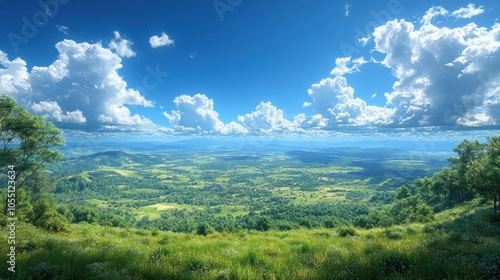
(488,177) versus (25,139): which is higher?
(25,139)

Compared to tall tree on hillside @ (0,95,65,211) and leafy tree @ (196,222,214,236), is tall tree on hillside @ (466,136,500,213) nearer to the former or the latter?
leafy tree @ (196,222,214,236)

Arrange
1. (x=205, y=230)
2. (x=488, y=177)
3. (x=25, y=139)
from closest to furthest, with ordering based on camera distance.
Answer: (x=488, y=177) → (x=205, y=230) → (x=25, y=139)

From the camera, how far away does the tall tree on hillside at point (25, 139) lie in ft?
94.3

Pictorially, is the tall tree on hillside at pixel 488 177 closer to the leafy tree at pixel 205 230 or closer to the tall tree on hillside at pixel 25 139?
the leafy tree at pixel 205 230

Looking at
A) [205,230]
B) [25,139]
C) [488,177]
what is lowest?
[205,230]

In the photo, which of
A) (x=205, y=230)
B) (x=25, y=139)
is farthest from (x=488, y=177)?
(x=25, y=139)

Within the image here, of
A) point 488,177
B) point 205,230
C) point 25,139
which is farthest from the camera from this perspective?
point 25,139

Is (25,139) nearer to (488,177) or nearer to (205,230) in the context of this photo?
(205,230)

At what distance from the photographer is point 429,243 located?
29.9 ft

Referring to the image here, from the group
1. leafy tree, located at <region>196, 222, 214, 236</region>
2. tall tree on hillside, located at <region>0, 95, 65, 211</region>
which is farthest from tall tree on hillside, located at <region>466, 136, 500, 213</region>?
tall tree on hillside, located at <region>0, 95, 65, 211</region>

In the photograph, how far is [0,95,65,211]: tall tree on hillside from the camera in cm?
2875

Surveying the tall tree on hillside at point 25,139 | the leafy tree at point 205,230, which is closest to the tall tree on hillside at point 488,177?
the leafy tree at point 205,230

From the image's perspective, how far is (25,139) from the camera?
31.4 metres

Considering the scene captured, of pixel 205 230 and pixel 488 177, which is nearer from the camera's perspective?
pixel 488 177
